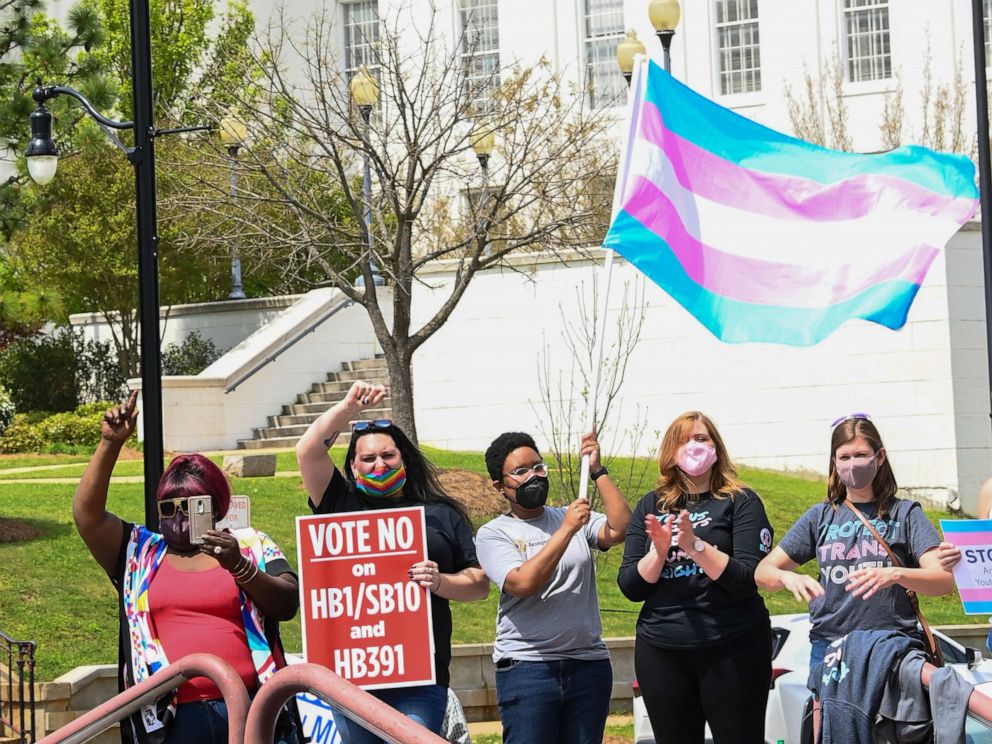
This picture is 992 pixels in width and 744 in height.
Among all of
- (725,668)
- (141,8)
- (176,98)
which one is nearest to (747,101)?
(176,98)

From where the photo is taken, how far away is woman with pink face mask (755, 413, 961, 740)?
5812mm

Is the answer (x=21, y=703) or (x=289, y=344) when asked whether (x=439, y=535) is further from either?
(x=289, y=344)

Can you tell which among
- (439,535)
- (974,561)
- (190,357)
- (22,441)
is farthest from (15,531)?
(974,561)

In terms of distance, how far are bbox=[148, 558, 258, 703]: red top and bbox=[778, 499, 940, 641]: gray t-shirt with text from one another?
220 centimetres

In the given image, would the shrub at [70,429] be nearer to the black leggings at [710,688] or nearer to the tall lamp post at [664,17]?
the tall lamp post at [664,17]

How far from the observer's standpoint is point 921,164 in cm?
739

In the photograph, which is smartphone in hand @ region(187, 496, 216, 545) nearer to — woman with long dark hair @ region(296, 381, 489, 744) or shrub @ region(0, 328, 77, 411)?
woman with long dark hair @ region(296, 381, 489, 744)

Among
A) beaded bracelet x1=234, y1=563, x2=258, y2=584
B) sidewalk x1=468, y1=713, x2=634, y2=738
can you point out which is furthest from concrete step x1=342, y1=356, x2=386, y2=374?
beaded bracelet x1=234, y1=563, x2=258, y2=584

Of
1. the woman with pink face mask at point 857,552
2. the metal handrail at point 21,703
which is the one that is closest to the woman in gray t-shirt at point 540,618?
the woman with pink face mask at point 857,552

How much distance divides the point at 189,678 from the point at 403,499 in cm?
131

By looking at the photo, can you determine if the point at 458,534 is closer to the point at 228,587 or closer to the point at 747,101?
the point at 228,587

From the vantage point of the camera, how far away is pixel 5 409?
29.5 m

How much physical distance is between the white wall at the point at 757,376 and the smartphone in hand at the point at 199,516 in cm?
1701

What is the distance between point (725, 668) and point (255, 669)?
2009 millimetres
